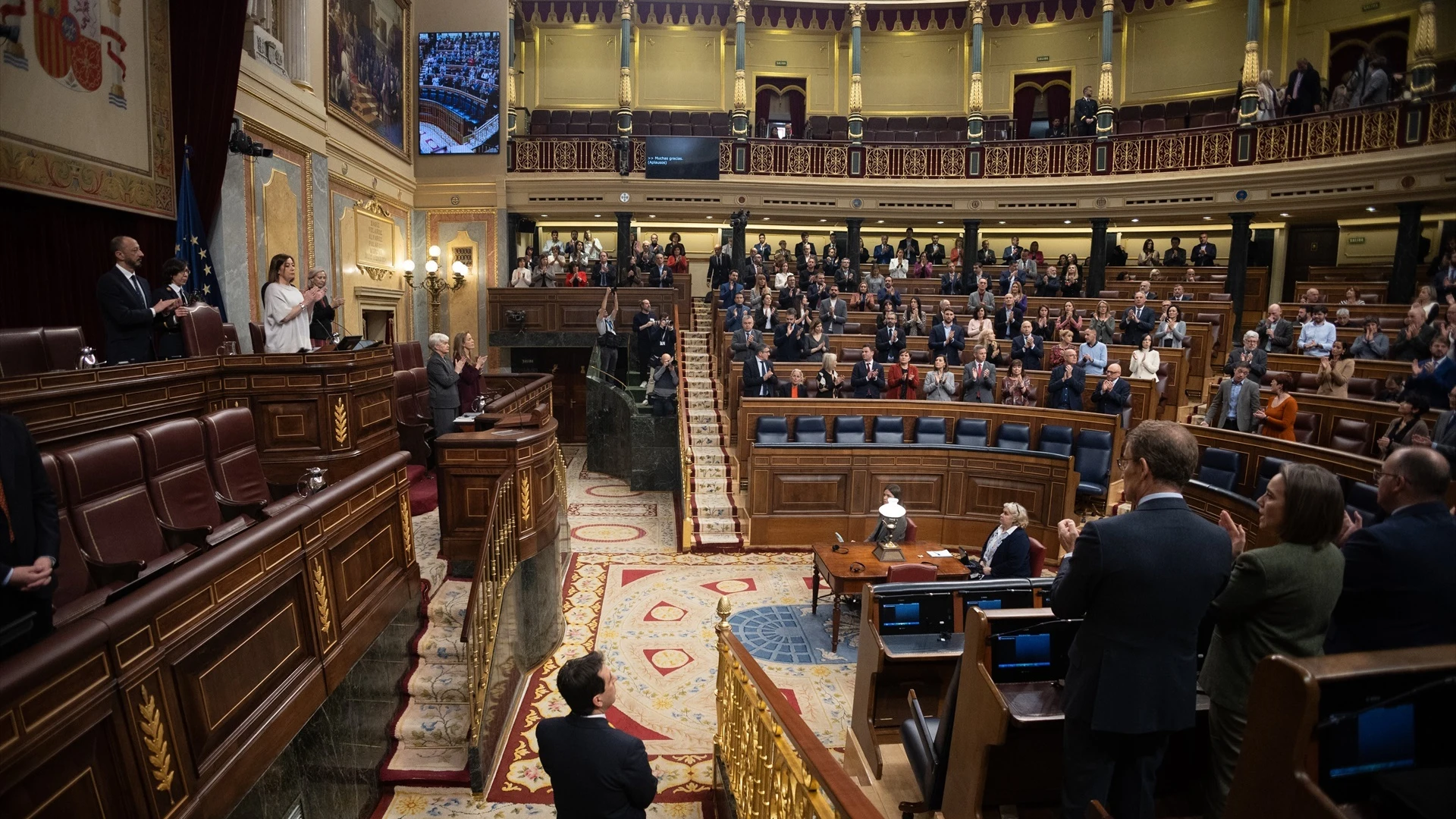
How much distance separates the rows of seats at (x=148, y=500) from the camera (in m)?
2.71

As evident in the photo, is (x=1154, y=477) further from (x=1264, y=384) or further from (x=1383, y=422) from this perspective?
(x=1264, y=384)

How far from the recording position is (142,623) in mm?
1930

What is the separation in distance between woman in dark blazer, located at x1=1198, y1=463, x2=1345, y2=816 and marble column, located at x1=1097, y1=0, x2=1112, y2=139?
1359 cm

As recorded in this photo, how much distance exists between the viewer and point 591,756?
2.49 meters

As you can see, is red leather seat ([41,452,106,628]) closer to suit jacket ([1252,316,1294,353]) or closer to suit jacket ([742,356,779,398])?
suit jacket ([742,356,779,398])

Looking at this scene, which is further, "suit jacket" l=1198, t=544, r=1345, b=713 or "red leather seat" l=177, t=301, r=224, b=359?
"red leather seat" l=177, t=301, r=224, b=359

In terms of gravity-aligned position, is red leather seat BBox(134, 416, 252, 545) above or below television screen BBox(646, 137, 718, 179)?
below

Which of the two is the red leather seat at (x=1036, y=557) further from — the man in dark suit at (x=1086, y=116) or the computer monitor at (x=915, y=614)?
the man in dark suit at (x=1086, y=116)

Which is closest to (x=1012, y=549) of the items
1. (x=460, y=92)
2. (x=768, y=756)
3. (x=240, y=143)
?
(x=768, y=756)

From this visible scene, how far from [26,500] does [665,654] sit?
395cm

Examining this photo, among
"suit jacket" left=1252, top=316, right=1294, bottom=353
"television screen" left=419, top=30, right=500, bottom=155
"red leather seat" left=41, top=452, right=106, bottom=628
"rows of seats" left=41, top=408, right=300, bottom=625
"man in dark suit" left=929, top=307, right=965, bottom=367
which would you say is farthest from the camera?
"television screen" left=419, top=30, right=500, bottom=155

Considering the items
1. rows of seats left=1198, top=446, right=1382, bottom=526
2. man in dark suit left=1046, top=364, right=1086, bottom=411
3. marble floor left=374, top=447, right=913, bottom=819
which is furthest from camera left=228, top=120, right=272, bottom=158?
rows of seats left=1198, top=446, right=1382, bottom=526

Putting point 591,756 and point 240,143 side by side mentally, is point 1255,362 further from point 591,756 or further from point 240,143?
point 240,143

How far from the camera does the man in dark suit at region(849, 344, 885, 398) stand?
341 inches
